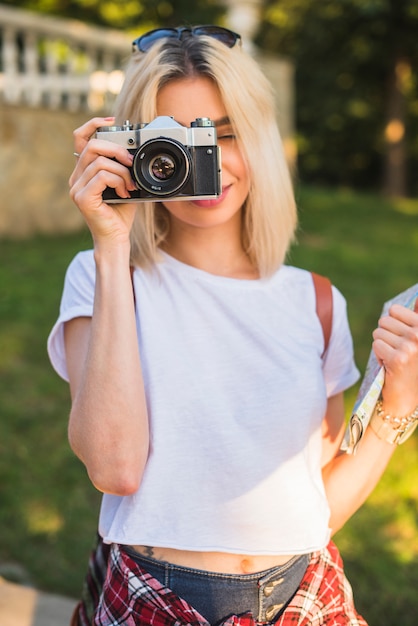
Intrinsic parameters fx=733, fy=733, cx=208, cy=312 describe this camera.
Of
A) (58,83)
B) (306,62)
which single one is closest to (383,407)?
(58,83)

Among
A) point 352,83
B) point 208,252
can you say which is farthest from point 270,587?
point 352,83

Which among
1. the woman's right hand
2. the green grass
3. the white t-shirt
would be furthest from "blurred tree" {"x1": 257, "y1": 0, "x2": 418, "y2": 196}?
the woman's right hand

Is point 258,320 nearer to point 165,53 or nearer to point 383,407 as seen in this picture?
point 383,407

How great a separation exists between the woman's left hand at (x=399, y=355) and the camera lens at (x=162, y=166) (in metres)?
0.48

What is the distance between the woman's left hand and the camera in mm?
1381

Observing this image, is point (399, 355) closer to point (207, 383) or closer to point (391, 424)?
point (391, 424)

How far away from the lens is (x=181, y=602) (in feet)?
4.35

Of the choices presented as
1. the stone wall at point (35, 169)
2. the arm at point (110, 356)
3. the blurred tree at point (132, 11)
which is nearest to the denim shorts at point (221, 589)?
the arm at point (110, 356)

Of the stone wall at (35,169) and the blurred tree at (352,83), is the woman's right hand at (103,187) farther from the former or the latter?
the blurred tree at (352,83)

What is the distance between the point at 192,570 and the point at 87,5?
484 inches

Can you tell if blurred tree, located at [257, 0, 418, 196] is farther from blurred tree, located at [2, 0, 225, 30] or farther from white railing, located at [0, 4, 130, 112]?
white railing, located at [0, 4, 130, 112]

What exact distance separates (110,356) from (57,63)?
224 inches

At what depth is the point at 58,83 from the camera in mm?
6242

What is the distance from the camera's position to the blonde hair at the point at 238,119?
1.55 metres
